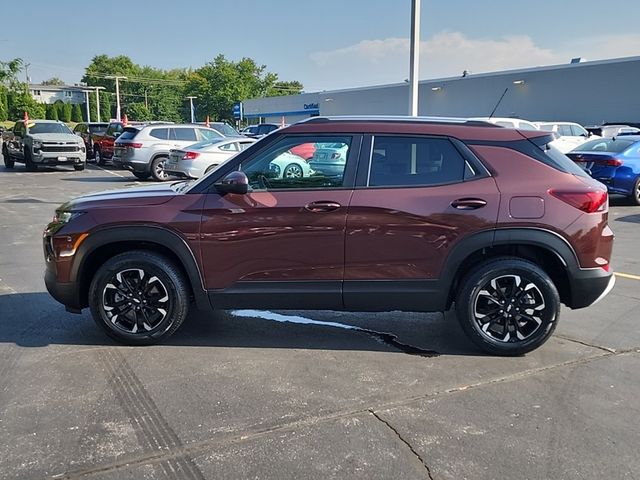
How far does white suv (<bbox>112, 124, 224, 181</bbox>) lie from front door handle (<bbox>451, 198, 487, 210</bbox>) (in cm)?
1523

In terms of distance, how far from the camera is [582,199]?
4441 mm

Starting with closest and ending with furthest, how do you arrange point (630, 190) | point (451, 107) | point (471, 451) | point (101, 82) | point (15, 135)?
1. point (471, 451)
2. point (630, 190)
3. point (15, 135)
4. point (451, 107)
5. point (101, 82)

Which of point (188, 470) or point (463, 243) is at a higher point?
point (463, 243)

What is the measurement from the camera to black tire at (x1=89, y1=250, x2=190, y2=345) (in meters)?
4.68

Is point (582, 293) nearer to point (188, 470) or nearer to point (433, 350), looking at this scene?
point (433, 350)

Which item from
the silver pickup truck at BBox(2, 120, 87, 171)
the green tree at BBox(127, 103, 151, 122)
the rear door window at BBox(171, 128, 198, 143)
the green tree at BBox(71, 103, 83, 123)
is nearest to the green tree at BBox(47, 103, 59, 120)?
the green tree at BBox(71, 103, 83, 123)

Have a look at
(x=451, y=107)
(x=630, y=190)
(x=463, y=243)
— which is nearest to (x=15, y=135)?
(x=630, y=190)

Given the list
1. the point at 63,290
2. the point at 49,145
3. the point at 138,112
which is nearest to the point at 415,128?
the point at 63,290

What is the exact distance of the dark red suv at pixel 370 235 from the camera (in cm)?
447

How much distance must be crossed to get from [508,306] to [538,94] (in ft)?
111

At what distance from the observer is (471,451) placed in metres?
3.24

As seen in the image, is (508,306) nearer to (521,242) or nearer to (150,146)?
(521,242)

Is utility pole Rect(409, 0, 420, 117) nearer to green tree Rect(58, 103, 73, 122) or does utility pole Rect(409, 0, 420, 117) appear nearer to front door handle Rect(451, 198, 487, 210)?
front door handle Rect(451, 198, 487, 210)

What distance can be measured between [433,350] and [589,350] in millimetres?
1273
